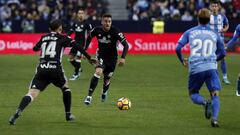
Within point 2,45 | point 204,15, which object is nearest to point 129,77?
point 204,15

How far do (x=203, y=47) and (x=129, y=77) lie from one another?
445 inches

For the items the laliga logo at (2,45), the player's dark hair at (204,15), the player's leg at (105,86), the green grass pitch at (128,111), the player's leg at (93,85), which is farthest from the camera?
the laliga logo at (2,45)

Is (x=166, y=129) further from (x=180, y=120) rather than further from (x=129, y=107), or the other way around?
(x=129, y=107)

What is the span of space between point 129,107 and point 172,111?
100cm

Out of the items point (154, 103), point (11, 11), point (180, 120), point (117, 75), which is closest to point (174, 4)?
point (11, 11)

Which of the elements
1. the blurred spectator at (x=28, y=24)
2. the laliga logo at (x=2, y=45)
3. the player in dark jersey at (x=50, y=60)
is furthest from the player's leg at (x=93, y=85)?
the blurred spectator at (x=28, y=24)

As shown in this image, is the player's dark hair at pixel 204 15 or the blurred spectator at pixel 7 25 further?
the blurred spectator at pixel 7 25

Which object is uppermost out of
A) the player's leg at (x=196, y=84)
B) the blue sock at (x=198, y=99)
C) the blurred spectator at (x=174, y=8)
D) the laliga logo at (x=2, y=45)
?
the player's leg at (x=196, y=84)

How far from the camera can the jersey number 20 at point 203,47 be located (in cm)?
1216

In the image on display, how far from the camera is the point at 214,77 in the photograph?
12273 mm

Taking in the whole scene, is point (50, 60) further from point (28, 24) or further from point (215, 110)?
point (28, 24)

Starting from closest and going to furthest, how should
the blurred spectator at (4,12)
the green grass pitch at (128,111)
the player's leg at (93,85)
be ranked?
the green grass pitch at (128,111), the player's leg at (93,85), the blurred spectator at (4,12)

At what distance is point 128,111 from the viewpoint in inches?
573

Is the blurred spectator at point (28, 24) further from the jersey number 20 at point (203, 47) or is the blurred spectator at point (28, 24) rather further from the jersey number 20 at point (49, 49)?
the jersey number 20 at point (203, 47)
